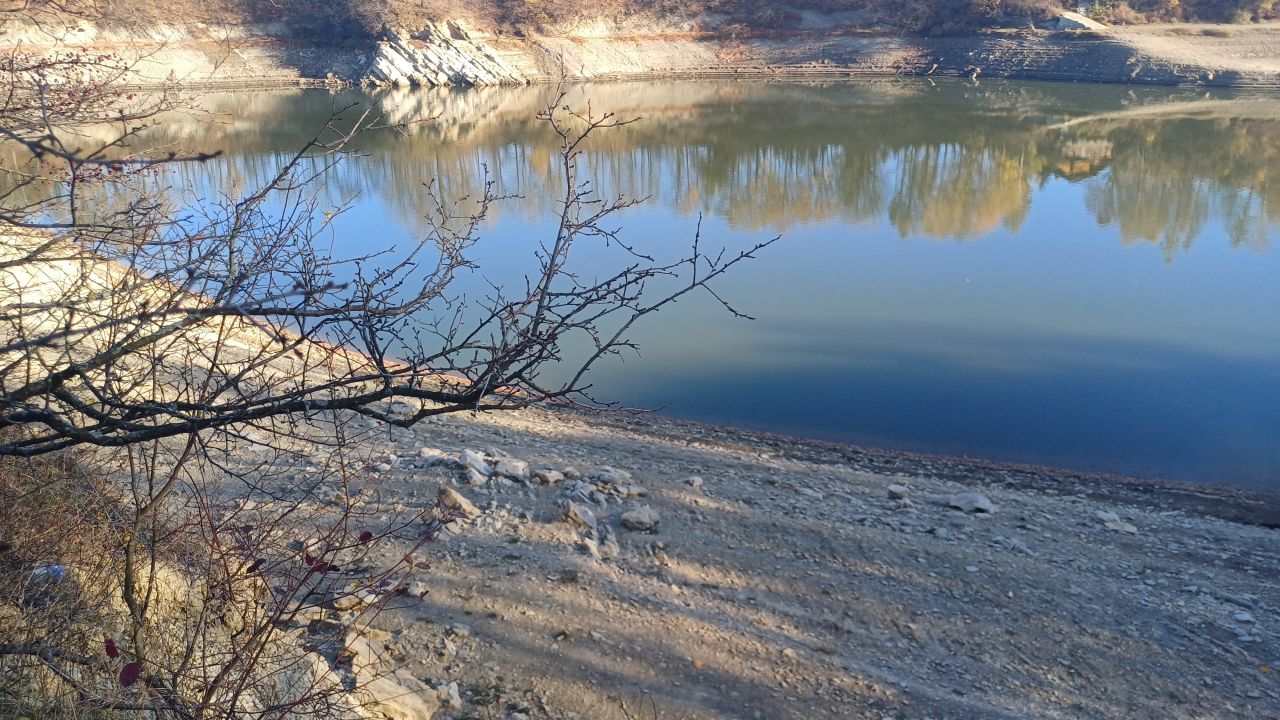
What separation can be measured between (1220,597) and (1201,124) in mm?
25511

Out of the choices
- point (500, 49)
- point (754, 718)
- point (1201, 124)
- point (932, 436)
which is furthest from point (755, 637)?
point (500, 49)

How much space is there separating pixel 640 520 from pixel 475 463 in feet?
4.09

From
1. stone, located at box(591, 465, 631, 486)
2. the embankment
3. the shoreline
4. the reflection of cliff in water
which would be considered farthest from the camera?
the embankment

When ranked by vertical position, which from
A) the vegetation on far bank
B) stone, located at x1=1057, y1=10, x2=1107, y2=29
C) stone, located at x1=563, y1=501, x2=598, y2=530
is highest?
the vegetation on far bank

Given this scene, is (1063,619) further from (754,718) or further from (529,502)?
(529,502)

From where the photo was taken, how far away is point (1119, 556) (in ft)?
20.4

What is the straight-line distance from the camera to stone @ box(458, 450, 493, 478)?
632 cm

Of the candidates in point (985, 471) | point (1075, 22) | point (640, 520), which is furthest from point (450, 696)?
point (1075, 22)

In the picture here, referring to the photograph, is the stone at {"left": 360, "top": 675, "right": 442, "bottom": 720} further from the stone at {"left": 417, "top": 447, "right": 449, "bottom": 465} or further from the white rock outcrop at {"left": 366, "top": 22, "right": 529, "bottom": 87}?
the white rock outcrop at {"left": 366, "top": 22, "right": 529, "bottom": 87}

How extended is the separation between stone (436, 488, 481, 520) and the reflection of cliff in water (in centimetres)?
817

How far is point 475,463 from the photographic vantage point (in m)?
6.38

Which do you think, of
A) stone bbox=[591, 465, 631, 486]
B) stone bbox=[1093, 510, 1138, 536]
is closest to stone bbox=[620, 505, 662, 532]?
stone bbox=[591, 465, 631, 486]

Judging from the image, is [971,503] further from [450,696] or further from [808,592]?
[450,696]

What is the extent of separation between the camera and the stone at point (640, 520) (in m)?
5.85
